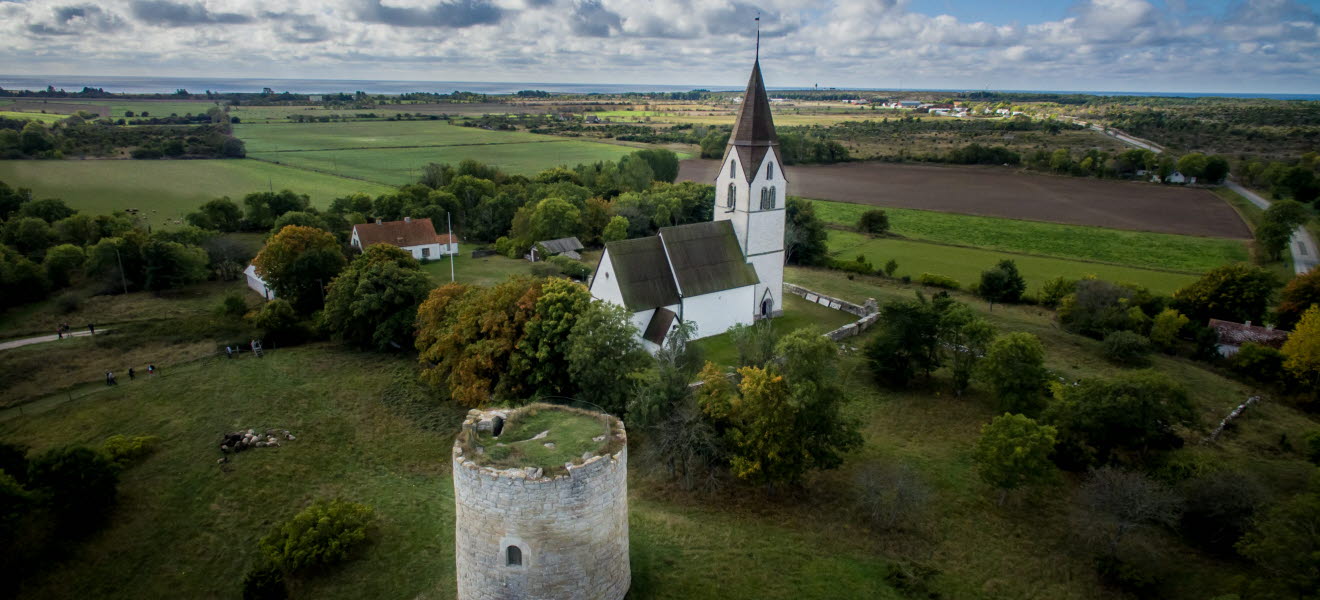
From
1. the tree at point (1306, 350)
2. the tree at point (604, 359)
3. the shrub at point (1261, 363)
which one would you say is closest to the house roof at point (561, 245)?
the tree at point (604, 359)

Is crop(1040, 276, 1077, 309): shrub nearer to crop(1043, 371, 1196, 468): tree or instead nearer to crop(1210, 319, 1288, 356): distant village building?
crop(1210, 319, 1288, 356): distant village building

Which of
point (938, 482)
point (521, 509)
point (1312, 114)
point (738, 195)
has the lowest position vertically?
point (938, 482)

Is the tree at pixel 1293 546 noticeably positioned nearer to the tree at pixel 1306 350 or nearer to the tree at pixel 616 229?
the tree at pixel 1306 350

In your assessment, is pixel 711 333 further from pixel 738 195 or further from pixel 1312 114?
pixel 1312 114

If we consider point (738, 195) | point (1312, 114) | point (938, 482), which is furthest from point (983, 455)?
point (1312, 114)

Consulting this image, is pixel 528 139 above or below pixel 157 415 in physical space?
above

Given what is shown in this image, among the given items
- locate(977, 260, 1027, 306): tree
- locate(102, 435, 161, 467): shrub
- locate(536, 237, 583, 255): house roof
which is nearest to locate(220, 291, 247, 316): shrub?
locate(102, 435, 161, 467): shrub
